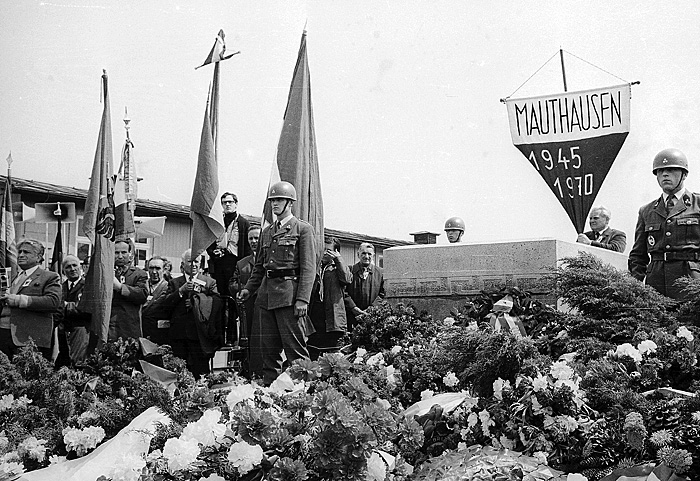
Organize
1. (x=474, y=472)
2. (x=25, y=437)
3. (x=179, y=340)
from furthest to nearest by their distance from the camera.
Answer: (x=179, y=340) < (x=25, y=437) < (x=474, y=472)

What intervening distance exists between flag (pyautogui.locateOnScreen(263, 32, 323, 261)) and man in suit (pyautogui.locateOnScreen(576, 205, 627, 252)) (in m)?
2.69

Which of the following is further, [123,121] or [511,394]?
[123,121]

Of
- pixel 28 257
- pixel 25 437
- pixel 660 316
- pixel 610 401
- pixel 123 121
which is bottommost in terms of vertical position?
pixel 25 437

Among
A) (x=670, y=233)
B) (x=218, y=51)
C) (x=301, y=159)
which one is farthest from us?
(x=218, y=51)

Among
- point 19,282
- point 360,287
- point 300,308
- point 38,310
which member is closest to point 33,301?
point 38,310

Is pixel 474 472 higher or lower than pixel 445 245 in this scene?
lower

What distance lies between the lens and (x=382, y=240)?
15.8 metres

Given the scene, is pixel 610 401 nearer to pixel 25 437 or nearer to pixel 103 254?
pixel 25 437

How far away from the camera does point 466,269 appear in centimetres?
636

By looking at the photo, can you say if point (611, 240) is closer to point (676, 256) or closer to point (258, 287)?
point (676, 256)

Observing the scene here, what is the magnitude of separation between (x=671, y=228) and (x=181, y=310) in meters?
4.62

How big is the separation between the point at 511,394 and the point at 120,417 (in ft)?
7.32

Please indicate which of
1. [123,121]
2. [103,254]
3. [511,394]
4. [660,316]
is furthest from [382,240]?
[511,394]

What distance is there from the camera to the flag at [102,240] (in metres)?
7.16
